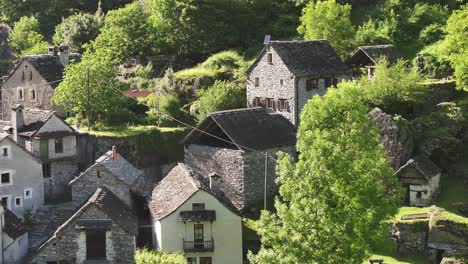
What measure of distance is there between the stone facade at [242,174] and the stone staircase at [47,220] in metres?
9.38

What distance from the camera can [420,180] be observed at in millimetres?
45594

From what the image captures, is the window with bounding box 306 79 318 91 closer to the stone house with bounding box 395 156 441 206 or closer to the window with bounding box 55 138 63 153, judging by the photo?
the stone house with bounding box 395 156 441 206

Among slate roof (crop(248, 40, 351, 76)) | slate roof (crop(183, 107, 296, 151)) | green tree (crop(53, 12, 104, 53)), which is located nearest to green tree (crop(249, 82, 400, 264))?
slate roof (crop(183, 107, 296, 151))

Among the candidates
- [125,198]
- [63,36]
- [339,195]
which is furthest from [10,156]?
[63,36]

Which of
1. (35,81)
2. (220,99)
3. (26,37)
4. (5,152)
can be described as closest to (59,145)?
(5,152)

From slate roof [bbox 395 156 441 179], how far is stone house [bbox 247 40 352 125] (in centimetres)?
1013

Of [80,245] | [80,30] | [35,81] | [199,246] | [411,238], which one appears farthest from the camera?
[80,30]

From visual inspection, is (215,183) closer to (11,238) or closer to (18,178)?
(11,238)

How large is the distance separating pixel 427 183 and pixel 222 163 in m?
13.3

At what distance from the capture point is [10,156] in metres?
48.6

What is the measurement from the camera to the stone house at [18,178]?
159 feet

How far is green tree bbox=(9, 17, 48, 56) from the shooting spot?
76.6 metres

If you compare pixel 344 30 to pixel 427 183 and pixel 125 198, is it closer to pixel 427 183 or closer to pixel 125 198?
pixel 427 183

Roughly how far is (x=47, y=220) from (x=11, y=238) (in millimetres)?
5355
